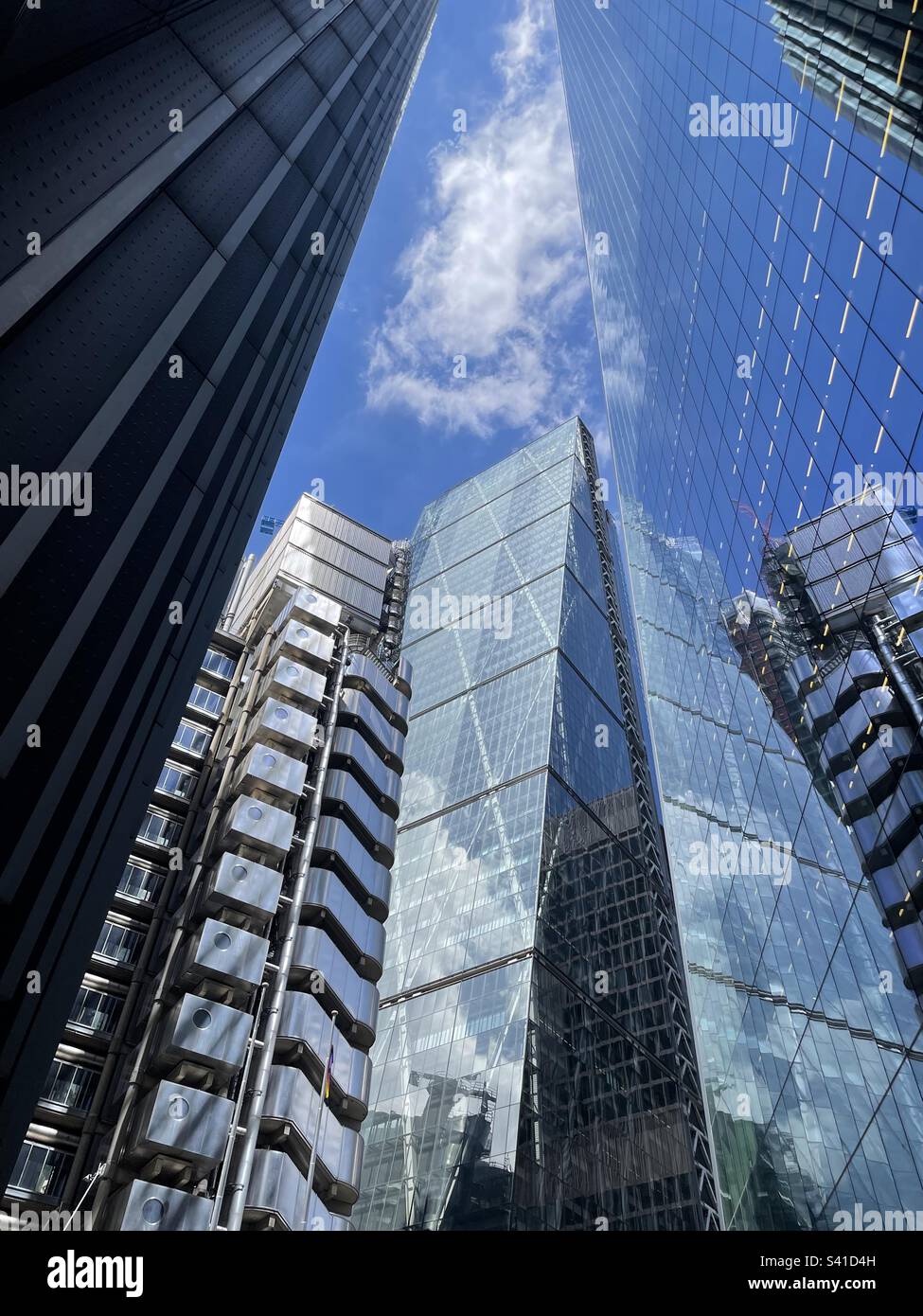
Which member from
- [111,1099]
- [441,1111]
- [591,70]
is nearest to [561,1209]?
[441,1111]

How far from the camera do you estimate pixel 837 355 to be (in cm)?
2298

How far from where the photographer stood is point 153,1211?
21734mm

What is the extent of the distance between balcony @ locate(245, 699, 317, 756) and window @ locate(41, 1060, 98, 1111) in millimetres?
12756

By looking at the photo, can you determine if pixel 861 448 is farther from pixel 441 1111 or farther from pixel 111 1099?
pixel 441 1111

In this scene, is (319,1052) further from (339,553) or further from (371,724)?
(339,553)

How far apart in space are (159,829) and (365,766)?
8.56 metres

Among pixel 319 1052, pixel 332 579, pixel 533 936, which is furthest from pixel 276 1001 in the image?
pixel 332 579

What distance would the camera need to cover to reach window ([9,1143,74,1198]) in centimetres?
2479

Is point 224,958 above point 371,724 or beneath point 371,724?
beneath

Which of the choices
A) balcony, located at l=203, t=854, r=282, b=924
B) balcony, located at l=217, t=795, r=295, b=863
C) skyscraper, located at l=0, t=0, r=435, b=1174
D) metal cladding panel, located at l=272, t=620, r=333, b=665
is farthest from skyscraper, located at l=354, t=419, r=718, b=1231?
skyscraper, located at l=0, t=0, r=435, b=1174

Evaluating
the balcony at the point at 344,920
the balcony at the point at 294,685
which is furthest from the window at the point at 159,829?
the balcony at the point at 344,920

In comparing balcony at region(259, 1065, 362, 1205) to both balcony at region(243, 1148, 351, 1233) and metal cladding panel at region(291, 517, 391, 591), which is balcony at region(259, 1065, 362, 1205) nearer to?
balcony at region(243, 1148, 351, 1233)

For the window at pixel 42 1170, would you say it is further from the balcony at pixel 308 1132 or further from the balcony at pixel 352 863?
the balcony at pixel 352 863
